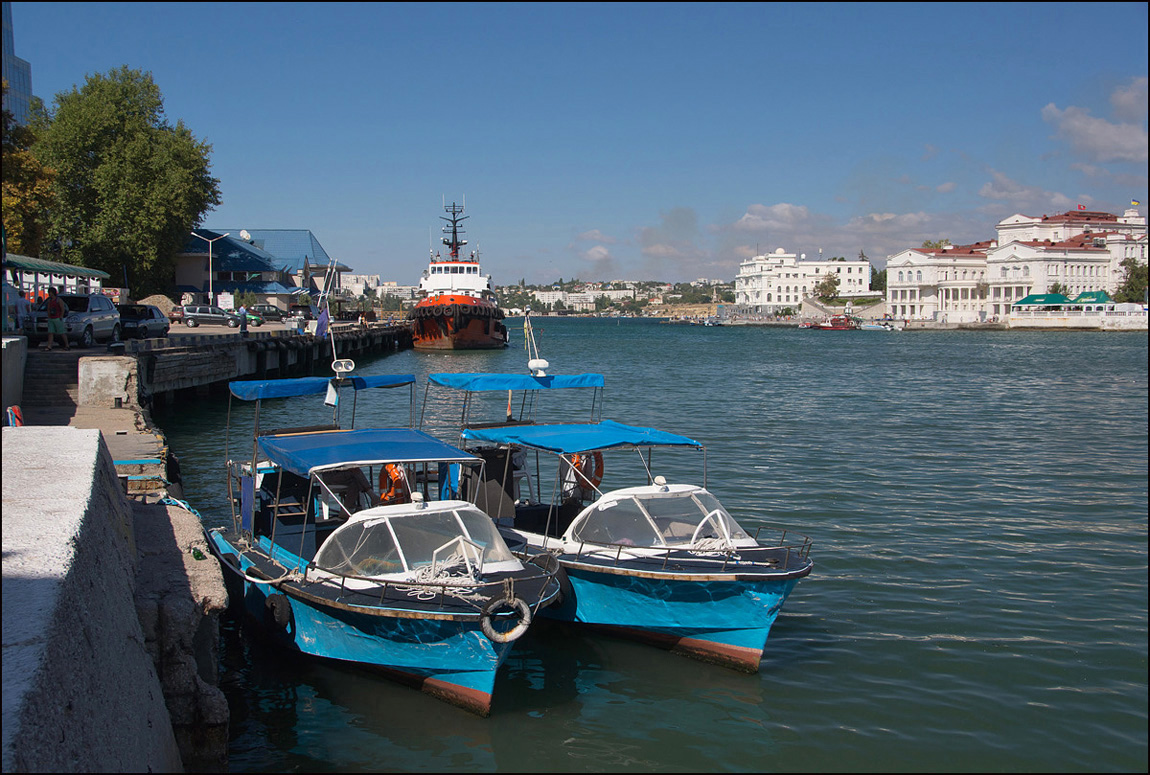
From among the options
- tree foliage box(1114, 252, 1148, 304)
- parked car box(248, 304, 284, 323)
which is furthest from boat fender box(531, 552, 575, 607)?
tree foliage box(1114, 252, 1148, 304)

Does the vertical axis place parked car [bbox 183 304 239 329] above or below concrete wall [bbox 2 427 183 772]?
above

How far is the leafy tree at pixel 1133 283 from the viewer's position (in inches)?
4154

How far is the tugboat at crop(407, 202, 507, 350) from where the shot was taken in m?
67.0

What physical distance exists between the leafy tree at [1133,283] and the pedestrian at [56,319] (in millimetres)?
108822

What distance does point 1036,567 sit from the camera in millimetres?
13547

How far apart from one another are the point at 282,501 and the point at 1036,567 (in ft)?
36.5

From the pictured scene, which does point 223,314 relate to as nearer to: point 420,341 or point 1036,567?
point 420,341

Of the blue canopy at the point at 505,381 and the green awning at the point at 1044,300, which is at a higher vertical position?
the green awning at the point at 1044,300

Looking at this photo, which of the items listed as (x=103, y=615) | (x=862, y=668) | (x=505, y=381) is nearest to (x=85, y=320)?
(x=505, y=381)

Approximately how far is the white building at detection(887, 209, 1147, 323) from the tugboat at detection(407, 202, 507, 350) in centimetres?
9419

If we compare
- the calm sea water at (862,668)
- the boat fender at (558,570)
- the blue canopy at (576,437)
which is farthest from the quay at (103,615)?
the blue canopy at (576,437)

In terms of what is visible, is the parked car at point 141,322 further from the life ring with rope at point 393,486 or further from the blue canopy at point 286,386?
the life ring with rope at point 393,486

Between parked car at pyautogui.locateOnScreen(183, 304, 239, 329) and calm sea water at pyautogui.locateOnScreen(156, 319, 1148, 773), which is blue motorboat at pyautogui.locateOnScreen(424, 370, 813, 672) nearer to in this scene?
calm sea water at pyautogui.locateOnScreen(156, 319, 1148, 773)

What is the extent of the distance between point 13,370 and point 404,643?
1445 cm
